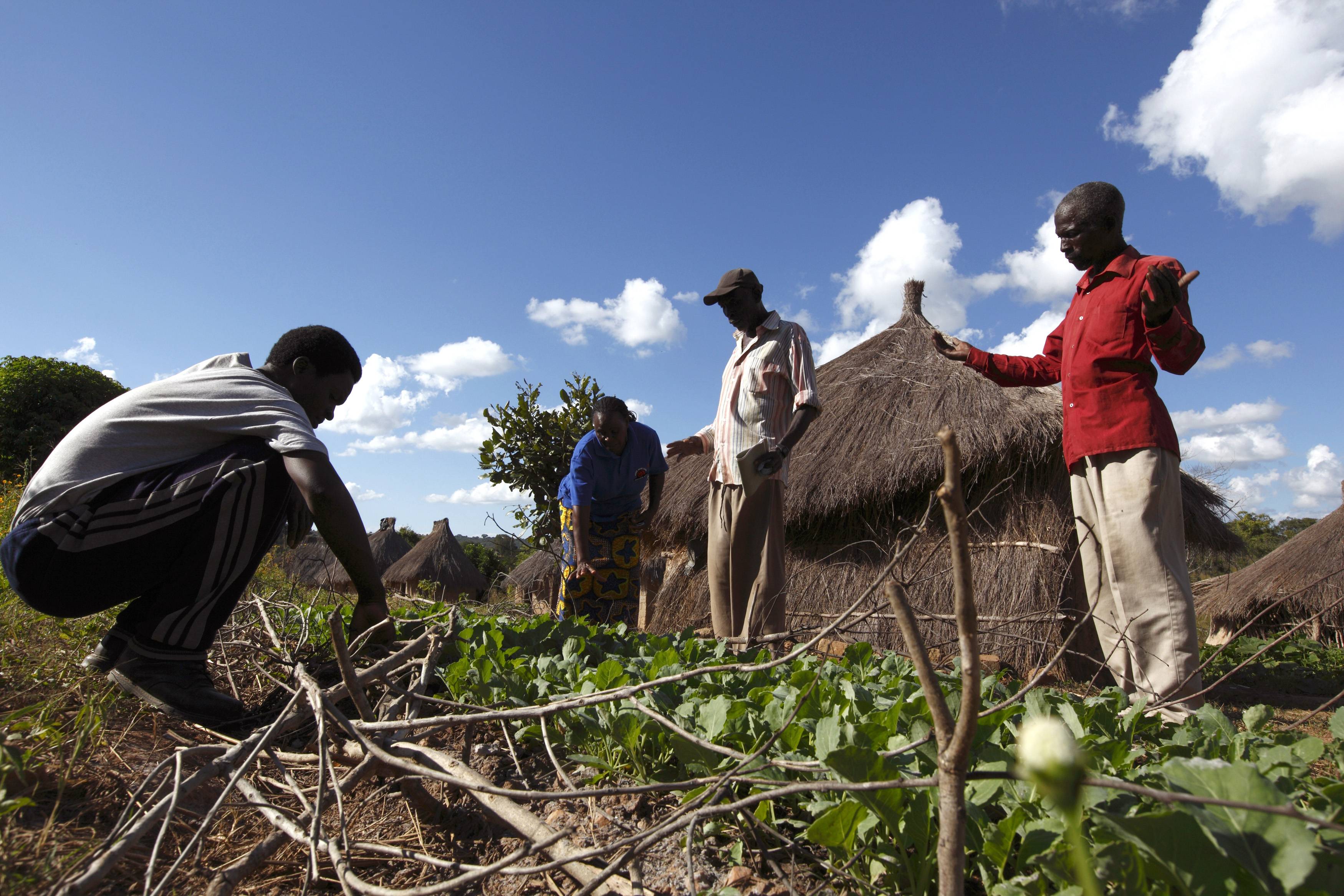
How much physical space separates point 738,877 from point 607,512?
3.18 m

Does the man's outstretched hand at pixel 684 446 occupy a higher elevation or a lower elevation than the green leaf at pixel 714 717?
higher

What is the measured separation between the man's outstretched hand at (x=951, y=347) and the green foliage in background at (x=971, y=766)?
1.59m

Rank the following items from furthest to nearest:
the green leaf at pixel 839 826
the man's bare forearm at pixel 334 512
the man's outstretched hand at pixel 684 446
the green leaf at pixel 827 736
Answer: the man's outstretched hand at pixel 684 446 < the man's bare forearm at pixel 334 512 < the green leaf at pixel 827 736 < the green leaf at pixel 839 826

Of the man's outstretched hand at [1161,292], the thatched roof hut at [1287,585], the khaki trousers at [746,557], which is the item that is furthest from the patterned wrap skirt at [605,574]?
the thatched roof hut at [1287,585]

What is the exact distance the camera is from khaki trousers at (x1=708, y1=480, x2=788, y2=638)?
9.82 feet

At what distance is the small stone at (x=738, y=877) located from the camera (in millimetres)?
1106

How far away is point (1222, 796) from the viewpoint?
755 millimetres

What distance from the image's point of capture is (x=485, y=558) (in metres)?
23.2

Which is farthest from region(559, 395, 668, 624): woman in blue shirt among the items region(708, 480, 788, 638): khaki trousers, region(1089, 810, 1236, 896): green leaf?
region(1089, 810, 1236, 896): green leaf

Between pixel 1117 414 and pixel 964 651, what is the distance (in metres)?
2.13

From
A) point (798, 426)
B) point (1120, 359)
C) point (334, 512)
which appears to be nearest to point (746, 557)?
point (798, 426)

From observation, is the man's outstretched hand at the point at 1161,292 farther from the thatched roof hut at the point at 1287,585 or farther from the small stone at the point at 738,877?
the thatched roof hut at the point at 1287,585

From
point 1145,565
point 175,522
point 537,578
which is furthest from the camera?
point 537,578

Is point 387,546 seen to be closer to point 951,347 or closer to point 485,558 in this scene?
point 485,558
